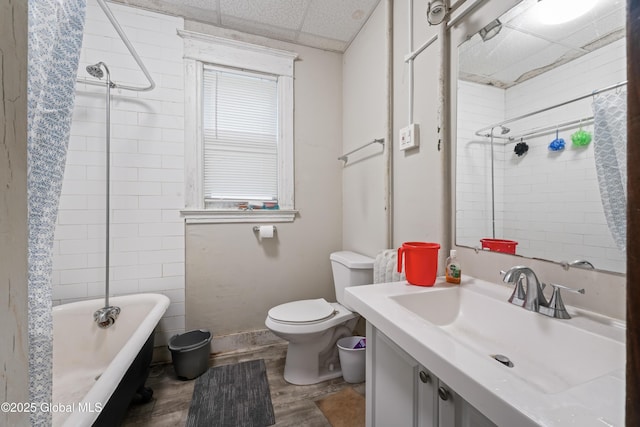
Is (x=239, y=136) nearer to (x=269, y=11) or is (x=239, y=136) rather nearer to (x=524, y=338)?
(x=269, y=11)

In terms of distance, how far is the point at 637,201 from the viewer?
0.21m

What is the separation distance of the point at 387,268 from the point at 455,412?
2.62 feet

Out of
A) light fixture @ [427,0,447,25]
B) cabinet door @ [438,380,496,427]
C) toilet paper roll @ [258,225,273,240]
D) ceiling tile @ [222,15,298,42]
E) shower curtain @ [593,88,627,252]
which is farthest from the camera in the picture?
toilet paper roll @ [258,225,273,240]

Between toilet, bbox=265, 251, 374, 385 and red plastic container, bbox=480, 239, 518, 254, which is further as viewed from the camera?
toilet, bbox=265, 251, 374, 385

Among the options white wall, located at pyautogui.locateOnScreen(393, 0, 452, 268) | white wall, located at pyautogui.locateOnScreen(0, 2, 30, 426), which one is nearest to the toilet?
white wall, located at pyautogui.locateOnScreen(393, 0, 452, 268)

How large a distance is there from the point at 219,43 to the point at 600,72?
7.10 ft

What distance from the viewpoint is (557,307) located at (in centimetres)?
70

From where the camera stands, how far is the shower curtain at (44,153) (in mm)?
583

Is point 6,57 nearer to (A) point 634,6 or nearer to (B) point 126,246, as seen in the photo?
(A) point 634,6

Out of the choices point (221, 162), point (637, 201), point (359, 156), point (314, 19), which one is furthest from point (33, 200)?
point (314, 19)

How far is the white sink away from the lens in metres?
0.59

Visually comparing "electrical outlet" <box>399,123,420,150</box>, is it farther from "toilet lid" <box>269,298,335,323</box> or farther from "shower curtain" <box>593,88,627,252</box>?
"toilet lid" <box>269,298,335,323</box>

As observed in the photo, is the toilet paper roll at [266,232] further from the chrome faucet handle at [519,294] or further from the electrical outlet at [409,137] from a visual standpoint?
the chrome faucet handle at [519,294]

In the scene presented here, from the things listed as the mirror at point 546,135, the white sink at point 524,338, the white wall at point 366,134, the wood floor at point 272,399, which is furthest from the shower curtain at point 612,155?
the wood floor at point 272,399
